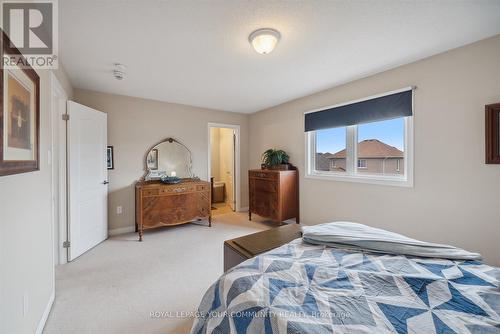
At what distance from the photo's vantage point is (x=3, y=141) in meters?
1.00

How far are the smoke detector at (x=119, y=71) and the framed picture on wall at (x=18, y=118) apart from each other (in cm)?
108

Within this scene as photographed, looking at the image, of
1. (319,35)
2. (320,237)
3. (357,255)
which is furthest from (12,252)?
(319,35)

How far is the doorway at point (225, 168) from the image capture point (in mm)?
4879

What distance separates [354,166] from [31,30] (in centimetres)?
372

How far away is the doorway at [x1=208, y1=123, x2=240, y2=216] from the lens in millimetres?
4879

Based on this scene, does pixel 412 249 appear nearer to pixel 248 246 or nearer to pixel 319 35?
pixel 248 246

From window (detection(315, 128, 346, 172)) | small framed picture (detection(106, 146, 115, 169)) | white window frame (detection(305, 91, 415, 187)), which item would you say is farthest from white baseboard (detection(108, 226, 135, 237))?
window (detection(315, 128, 346, 172))

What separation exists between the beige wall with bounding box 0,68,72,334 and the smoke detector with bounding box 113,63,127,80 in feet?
2.51

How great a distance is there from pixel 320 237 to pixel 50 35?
2.83m

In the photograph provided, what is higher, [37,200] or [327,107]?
[327,107]

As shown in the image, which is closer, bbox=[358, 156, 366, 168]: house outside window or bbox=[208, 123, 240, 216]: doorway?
bbox=[358, 156, 366, 168]: house outside window

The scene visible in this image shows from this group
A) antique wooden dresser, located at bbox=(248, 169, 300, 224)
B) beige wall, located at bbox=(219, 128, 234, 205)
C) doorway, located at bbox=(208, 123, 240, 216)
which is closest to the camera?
antique wooden dresser, located at bbox=(248, 169, 300, 224)

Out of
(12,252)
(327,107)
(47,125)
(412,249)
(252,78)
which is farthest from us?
(327,107)

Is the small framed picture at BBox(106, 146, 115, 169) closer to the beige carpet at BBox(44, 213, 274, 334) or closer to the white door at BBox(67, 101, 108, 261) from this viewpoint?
the white door at BBox(67, 101, 108, 261)
